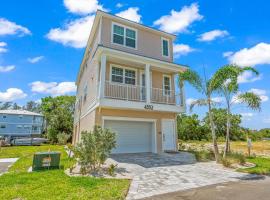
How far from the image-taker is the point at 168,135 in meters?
14.8

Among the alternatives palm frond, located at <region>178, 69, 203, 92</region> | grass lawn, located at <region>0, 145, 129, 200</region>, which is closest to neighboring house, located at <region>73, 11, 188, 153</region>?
palm frond, located at <region>178, 69, 203, 92</region>

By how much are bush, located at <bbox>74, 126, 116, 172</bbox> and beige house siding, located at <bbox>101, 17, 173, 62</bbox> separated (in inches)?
304

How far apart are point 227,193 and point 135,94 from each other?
8465 millimetres

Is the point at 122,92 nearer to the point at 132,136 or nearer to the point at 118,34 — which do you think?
the point at 132,136

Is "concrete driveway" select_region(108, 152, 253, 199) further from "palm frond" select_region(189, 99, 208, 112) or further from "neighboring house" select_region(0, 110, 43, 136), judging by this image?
"neighboring house" select_region(0, 110, 43, 136)

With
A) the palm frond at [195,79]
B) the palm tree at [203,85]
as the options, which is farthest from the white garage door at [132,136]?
the palm frond at [195,79]

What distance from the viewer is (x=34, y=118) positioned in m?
44.2

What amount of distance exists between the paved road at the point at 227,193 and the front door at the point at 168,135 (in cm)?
765

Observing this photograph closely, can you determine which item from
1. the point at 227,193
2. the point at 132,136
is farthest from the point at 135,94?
the point at 227,193

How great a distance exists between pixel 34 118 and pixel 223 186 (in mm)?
46406

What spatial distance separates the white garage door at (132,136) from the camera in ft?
43.1

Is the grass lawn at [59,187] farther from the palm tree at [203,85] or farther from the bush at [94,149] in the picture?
the palm tree at [203,85]

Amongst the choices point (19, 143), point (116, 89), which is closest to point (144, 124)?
point (116, 89)

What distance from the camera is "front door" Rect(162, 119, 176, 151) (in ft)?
47.7
